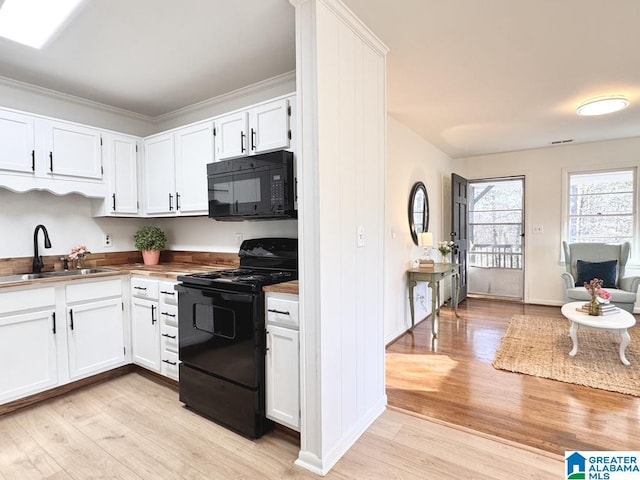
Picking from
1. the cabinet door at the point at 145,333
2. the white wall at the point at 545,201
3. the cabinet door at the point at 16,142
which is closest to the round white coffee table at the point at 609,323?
the white wall at the point at 545,201

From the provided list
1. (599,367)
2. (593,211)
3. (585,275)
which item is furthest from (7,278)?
(593,211)

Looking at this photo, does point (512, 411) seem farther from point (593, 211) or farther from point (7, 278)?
point (593, 211)

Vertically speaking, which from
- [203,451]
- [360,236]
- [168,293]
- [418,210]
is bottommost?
[203,451]

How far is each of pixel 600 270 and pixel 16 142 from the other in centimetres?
628

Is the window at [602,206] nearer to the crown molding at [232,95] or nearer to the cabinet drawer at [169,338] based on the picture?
the crown molding at [232,95]

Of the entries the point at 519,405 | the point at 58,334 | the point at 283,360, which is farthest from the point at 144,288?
the point at 519,405

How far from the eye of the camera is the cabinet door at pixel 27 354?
2287 millimetres

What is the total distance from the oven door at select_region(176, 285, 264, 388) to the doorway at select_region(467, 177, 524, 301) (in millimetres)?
5153

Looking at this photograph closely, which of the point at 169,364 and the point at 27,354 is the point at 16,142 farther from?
the point at 169,364

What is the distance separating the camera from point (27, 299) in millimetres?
2371

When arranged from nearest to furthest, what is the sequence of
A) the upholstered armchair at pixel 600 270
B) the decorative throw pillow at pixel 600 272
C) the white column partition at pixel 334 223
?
the white column partition at pixel 334 223, the upholstered armchair at pixel 600 270, the decorative throw pillow at pixel 600 272

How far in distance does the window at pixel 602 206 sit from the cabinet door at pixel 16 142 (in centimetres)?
652

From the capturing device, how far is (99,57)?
7.86 feet

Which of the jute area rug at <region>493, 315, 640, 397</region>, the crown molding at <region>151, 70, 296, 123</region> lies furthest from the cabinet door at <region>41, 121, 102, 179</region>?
the jute area rug at <region>493, 315, 640, 397</region>
